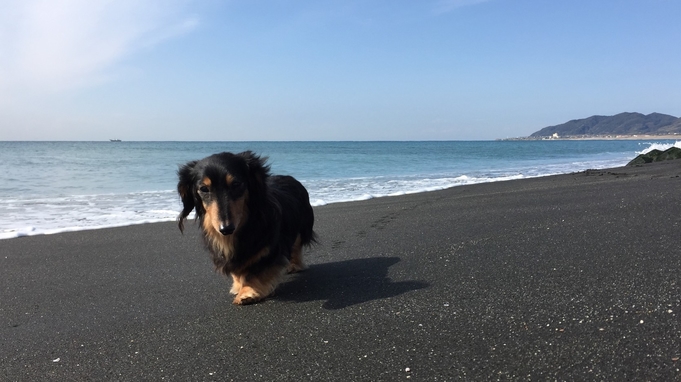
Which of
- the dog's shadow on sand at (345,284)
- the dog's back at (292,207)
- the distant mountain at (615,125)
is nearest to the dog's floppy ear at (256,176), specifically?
the dog's back at (292,207)

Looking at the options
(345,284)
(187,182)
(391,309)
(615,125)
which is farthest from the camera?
(615,125)

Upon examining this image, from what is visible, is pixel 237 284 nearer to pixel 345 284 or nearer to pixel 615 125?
pixel 345 284

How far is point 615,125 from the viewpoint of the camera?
552ft

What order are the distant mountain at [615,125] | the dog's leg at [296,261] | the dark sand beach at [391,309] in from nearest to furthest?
the dark sand beach at [391,309], the dog's leg at [296,261], the distant mountain at [615,125]

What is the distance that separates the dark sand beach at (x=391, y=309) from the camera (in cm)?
200

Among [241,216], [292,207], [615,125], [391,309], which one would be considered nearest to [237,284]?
[241,216]

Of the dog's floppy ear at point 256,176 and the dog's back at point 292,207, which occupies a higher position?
the dog's floppy ear at point 256,176

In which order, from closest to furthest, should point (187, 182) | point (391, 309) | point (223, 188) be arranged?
point (391, 309)
point (223, 188)
point (187, 182)

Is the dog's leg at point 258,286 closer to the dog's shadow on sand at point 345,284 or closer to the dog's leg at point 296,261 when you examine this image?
the dog's shadow on sand at point 345,284

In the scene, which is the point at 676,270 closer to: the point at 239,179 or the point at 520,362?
the point at 520,362

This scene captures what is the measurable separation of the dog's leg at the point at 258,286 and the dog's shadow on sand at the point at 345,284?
0.12m

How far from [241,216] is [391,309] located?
106 cm

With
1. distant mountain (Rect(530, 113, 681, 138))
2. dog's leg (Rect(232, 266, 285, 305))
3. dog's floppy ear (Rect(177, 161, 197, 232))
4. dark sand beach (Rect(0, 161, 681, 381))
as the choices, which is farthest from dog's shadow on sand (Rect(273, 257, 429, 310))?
distant mountain (Rect(530, 113, 681, 138))

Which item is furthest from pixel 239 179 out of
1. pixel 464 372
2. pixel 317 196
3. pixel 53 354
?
pixel 317 196
